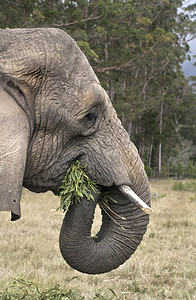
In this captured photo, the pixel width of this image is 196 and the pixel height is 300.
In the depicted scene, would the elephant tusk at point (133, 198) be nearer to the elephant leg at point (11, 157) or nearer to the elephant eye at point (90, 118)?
the elephant eye at point (90, 118)

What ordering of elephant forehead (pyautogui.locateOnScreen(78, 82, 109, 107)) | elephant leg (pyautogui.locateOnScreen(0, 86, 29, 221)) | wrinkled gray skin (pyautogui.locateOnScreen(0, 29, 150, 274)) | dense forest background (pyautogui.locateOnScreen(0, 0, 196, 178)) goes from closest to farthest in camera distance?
1. elephant leg (pyautogui.locateOnScreen(0, 86, 29, 221))
2. wrinkled gray skin (pyautogui.locateOnScreen(0, 29, 150, 274))
3. elephant forehead (pyautogui.locateOnScreen(78, 82, 109, 107))
4. dense forest background (pyautogui.locateOnScreen(0, 0, 196, 178))

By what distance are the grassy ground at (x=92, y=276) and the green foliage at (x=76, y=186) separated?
0.92 meters

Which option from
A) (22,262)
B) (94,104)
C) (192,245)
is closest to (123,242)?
(94,104)

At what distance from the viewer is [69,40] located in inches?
100

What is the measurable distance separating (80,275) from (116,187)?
2.73 meters

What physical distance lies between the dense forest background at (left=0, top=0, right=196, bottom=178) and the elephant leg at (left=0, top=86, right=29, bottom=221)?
35.5ft

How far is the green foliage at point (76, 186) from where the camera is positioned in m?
2.60

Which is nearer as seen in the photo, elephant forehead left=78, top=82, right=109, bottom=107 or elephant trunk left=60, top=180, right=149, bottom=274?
elephant forehead left=78, top=82, right=109, bottom=107

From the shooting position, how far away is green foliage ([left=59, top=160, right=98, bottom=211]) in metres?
2.60

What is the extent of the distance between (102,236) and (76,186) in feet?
1.56

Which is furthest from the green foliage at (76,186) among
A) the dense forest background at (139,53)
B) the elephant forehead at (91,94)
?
the dense forest background at (139,53)

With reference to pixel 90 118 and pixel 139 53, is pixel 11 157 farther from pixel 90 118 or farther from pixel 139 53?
pixel 139 53

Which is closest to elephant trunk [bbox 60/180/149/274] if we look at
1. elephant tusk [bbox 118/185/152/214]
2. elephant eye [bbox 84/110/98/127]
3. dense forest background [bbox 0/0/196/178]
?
elephant tusk [bbox 118/185/152/214]

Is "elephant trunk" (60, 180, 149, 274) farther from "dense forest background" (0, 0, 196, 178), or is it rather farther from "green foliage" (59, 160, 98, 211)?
"dense forest background" (0, 0, 196, 178)
